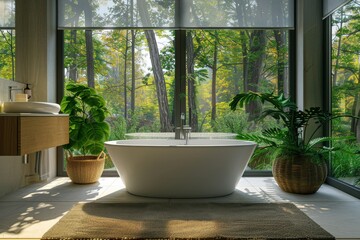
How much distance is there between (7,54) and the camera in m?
3.70

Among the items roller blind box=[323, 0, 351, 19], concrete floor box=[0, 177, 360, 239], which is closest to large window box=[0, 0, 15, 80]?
concrete floor box=[0, 177, 360, 239]

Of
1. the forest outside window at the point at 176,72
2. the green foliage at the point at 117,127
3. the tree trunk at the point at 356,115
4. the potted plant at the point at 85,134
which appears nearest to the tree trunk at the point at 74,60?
the forest outside window at the point at 176,72

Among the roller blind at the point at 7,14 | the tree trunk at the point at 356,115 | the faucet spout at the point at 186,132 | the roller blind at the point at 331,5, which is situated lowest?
the faucet spout at the point at 186,132

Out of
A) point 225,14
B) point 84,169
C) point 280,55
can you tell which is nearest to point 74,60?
point 84,169

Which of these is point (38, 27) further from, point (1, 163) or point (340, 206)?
point (340, 206)

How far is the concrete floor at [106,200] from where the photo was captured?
8.10 ft

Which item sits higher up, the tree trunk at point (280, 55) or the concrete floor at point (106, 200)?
the tree trunk at point (280, 55)

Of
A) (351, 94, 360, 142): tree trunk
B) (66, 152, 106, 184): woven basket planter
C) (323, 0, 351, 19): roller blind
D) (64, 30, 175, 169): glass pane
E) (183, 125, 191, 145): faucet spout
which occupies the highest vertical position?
(323, 0, 351, 19): roller blind

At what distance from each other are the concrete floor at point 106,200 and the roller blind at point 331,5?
1.92 metres

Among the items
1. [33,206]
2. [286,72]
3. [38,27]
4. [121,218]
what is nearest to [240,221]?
[121,218]

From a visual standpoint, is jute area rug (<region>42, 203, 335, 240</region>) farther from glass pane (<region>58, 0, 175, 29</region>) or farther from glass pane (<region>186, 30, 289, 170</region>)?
glass pane (<region>58, 0, 175, 29</region>)

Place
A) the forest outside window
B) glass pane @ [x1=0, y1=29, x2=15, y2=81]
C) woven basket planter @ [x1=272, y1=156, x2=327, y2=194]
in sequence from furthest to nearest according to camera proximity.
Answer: the forest outside window
glass pane @ [x1=0, y1=29, x2=15, y2=81]
woven basket planter @ [x1=272, y1=156, x2=327, y2=194]

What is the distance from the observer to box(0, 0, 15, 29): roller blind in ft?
11.4

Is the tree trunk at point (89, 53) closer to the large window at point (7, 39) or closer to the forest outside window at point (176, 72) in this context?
the forest outside window at point (176, 72)
